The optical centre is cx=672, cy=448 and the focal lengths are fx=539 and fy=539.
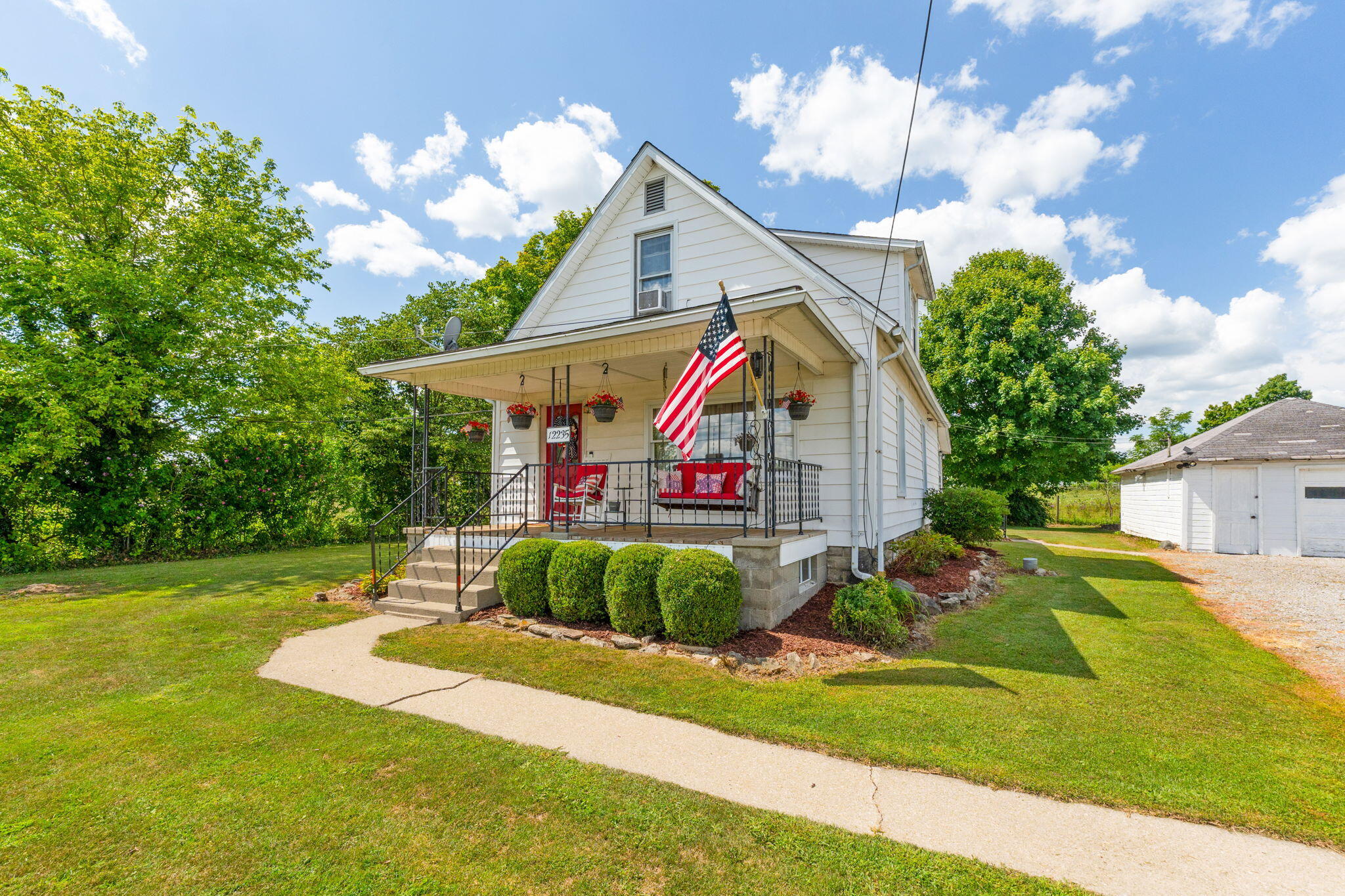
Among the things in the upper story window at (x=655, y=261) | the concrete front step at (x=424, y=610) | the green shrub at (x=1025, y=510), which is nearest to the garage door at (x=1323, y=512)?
the green shrub at (x=1025, y=510)

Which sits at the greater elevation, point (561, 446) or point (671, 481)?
Result: point (561, 446)

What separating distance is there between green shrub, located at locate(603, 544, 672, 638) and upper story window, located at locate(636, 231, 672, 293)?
561 cm

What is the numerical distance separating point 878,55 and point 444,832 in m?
7.84

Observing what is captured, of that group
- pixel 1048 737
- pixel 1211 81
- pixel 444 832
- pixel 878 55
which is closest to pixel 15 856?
pixel 444 832

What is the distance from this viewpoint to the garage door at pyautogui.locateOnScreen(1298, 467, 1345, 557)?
12.9 metres

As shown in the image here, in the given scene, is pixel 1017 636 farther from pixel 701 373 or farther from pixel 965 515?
pixel 965 515

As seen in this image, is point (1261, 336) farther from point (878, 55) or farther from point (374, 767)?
point (374, 767)

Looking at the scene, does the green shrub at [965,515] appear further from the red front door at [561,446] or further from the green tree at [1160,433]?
the green tree at [1160,433]

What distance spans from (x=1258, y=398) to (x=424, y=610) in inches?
2023

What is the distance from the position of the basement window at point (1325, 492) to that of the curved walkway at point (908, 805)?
16.3 meters

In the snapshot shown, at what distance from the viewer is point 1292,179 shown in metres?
10.4

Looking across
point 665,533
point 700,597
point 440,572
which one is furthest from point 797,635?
point 440,572

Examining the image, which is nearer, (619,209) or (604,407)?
(604,407)

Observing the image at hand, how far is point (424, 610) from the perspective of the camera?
7004 mm
